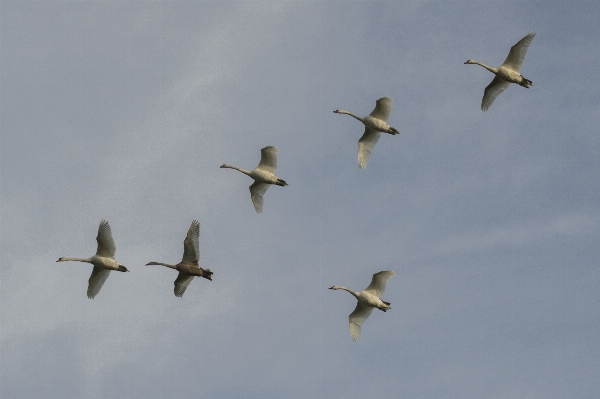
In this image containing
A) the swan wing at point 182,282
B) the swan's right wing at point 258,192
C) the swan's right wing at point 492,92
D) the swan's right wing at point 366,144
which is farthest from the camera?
the swan's right wing at point 258,192

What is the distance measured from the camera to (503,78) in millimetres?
70500

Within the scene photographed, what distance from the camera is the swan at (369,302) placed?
68.4 m

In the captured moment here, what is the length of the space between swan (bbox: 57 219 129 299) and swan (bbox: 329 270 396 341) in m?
15.4

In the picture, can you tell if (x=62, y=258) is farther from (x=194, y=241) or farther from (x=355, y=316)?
(x=355, y=316)

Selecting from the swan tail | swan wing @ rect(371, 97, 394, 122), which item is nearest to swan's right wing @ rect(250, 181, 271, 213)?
the swan tail

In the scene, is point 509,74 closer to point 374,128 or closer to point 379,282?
point 374,128

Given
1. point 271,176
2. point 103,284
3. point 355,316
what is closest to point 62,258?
point 103,284

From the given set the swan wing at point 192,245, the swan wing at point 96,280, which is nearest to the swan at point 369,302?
the swan wing at point 192,245

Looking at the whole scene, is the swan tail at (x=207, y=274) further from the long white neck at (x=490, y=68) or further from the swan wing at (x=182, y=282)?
the long white neck at (x=490, y=68)

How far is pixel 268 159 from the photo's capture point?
7275 centimetres

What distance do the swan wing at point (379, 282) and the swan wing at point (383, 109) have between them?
446 inches

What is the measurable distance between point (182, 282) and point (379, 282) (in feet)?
43.2

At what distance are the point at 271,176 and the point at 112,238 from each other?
12.0 meters

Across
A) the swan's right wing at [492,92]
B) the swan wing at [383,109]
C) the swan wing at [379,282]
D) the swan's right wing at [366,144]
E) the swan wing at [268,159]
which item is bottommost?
the swan wing at [379,282]
